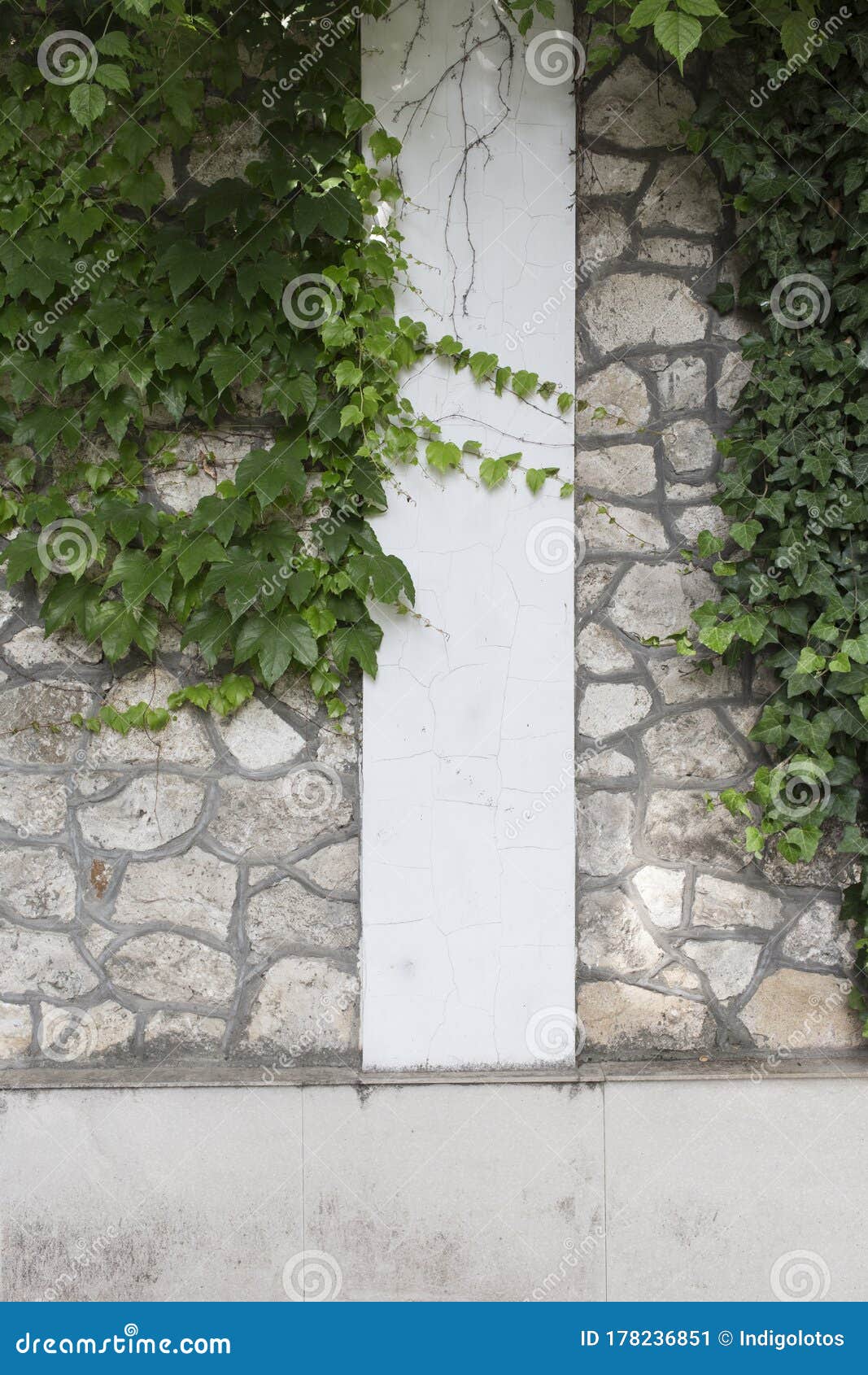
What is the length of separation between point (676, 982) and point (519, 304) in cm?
176

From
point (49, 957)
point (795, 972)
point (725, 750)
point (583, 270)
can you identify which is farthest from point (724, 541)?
point (49, 957)

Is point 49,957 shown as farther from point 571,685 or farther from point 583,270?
point 583,270

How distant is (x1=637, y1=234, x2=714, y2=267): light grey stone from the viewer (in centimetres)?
234

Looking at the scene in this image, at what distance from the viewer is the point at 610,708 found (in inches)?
93.2

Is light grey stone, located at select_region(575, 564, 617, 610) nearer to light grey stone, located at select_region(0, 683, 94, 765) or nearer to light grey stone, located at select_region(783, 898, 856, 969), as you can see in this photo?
light grey stone, located at select_region(783, 898, 856, 969)

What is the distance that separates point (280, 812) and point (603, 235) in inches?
66.2

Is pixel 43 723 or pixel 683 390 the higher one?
pixel 683 390

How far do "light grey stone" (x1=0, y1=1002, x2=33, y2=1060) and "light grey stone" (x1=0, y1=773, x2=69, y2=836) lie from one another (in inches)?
17.5

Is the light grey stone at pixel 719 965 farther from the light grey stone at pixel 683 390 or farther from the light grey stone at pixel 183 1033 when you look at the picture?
the light grey stone at pixel 683 390

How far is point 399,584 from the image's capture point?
7.14 ft

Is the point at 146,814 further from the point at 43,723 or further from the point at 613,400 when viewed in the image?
the point at 613,400

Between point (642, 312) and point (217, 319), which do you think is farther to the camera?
point (642, 312)

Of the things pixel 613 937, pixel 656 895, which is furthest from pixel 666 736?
pixel 613 937

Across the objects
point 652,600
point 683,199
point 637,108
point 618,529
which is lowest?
point 652,600
